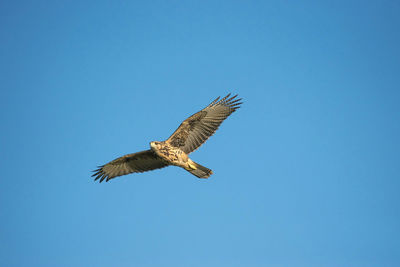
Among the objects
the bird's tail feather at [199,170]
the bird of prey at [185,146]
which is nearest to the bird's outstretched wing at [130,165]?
the bird of prey at [185,146]

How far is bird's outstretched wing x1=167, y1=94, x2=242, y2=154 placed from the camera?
12.2 meters

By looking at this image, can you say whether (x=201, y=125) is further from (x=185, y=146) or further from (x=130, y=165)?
(x=130, y=165)

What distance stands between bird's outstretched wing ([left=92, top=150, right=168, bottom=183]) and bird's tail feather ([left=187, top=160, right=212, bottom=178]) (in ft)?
3.02

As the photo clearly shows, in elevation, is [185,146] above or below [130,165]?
above

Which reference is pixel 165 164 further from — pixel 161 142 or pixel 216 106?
pixel 216 106

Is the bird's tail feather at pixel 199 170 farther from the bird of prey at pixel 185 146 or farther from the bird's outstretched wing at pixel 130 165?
the bird's outstretched wing at pixel 130 165

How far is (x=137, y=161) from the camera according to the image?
42.2 ft

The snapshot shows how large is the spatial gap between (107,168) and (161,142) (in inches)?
98.7

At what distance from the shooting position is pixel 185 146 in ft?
40.4

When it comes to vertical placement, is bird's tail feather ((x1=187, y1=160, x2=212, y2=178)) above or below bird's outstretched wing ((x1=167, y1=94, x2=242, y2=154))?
below

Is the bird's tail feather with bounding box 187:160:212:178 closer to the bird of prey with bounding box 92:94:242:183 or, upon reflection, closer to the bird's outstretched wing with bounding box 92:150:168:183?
the bird of prey with bounding box 92:94:242:183

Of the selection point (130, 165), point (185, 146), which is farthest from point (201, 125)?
point (130, 165)

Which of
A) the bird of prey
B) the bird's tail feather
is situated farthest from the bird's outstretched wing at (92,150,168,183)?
the bird's tail feather

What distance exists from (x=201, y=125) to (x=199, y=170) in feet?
4.48
